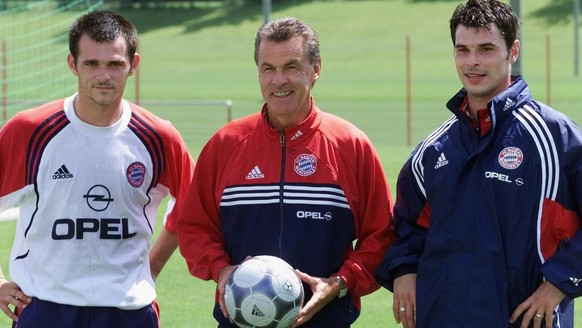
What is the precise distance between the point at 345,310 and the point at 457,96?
3.57ft

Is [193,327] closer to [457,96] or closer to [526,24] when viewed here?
[457,96]

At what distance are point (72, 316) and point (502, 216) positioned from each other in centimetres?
196

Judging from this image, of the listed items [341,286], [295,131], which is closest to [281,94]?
[295,131]

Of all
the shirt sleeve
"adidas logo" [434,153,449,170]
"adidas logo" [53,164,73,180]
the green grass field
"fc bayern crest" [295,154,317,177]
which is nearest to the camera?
"adidas logo" [434,153,449,170]

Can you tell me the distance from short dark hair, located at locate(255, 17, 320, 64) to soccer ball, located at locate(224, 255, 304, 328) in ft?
3.09

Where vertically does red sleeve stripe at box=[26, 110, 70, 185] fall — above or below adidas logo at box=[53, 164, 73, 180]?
above

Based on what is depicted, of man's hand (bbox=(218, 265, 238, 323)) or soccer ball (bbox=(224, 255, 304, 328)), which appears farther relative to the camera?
man's hand (bbox=(218, 265, 238, 323))

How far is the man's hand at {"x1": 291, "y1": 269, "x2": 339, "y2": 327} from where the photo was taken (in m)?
5.02

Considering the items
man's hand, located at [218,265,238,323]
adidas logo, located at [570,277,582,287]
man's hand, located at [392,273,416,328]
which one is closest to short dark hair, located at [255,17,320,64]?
man's hand, located at [218,265,238,323]

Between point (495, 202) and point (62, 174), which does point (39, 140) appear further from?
point (495, 202)

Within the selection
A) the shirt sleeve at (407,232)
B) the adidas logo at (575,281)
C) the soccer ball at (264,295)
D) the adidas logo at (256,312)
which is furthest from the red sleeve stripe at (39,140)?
the adidas logo at (575,281)

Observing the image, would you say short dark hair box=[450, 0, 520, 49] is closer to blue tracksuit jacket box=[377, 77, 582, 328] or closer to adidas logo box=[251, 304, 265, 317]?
blue tracksuit jacket box=[377, 77, 582, 328]

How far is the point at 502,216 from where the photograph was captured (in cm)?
479

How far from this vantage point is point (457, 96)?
16.6 ft
